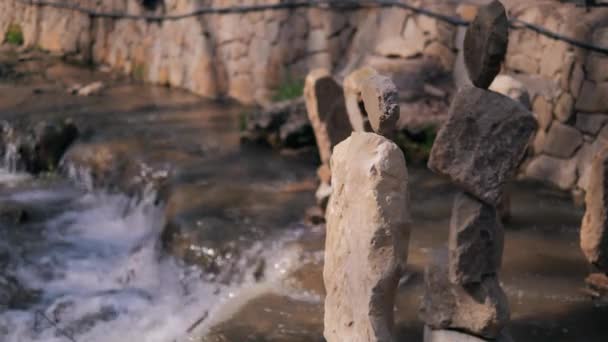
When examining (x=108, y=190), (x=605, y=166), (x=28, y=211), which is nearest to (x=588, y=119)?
(x=605, y=166)

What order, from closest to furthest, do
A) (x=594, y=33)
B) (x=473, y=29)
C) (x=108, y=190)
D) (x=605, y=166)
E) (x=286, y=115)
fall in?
(x=473, y=29) < (x=605, y=166) < (x=594, y=33) < (x=108, y=190) < (x=286, y=115)

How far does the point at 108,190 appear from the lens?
7273 millimetres

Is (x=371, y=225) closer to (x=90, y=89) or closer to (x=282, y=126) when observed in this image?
(x=282, y=126)

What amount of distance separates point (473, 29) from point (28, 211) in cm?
458

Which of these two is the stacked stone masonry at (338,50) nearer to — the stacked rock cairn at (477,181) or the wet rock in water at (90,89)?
the wet rock in water at (90,89)

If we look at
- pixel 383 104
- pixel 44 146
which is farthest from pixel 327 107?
pixel 44 146

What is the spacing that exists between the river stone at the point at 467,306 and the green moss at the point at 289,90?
5.58 meters

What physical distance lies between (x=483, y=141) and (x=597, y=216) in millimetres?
1266

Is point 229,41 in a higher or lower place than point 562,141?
lower

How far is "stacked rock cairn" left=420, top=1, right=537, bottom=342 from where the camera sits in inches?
124

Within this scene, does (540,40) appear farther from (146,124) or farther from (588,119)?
(146,124)

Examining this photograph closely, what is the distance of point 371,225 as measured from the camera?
2814mm

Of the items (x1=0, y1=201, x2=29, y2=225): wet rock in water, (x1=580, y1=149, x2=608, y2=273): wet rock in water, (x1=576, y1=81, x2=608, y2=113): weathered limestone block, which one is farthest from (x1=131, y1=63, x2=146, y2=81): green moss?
(x1=580, y1=149, x2=608, y2=273): wet rock in water

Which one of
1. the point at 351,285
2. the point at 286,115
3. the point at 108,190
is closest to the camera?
the point at 351,285
